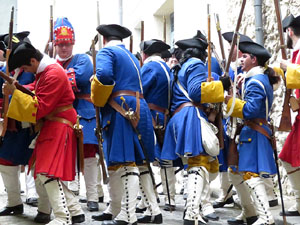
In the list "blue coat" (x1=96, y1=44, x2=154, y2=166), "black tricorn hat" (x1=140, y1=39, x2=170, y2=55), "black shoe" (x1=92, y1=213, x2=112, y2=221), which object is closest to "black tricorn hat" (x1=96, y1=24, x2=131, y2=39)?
"blue coat" (x1=96, y1=44, x2=154, y2=166)

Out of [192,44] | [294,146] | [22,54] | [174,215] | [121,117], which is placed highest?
[192,44]

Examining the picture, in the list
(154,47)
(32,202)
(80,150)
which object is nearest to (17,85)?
(80,150)

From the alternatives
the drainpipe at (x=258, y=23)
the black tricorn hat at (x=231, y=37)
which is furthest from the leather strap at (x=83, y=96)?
the drainpipe at (x=258, y=23)

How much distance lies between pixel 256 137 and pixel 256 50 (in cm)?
82

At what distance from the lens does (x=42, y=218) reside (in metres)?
5.60

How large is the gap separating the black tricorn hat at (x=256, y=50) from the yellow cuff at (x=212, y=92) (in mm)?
456

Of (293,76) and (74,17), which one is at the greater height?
(74,17)

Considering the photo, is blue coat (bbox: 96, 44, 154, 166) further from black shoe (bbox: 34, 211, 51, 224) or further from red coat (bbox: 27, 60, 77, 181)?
black shoe (bbox: 34, 211, 51, 224)

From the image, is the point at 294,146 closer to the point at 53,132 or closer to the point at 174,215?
A: the point at 174,215

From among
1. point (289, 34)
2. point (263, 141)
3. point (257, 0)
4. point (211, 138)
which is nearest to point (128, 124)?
point (211, 138)

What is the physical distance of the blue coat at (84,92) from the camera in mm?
6297

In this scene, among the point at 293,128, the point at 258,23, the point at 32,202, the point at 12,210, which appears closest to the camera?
the point at 293,128

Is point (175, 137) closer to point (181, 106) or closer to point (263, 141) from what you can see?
point (181, 106)

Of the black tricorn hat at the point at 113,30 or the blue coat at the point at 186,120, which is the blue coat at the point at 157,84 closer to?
the blue coat at the point at 186,120
